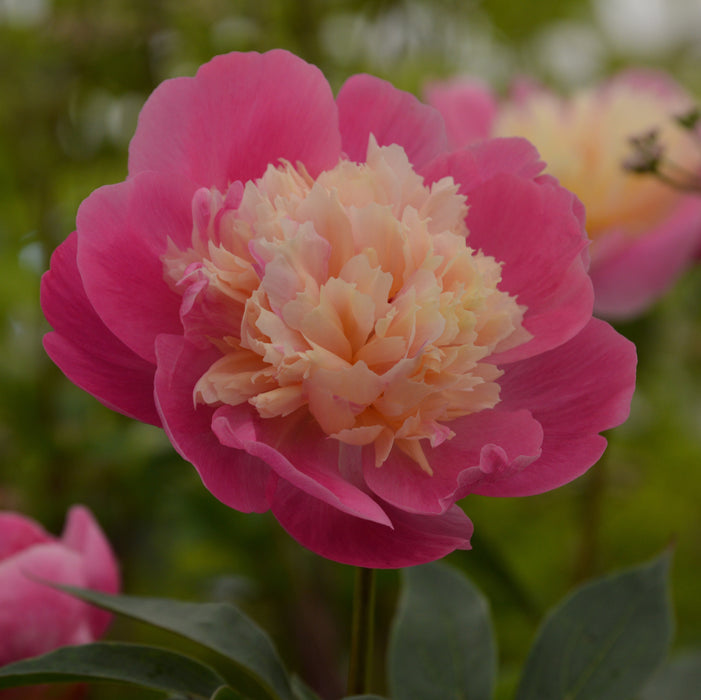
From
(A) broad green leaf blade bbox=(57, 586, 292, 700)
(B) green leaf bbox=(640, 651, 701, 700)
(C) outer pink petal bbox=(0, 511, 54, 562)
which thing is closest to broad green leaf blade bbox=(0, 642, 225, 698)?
(A) broad green leaf blade bbox=(57, 586, 292, 700)

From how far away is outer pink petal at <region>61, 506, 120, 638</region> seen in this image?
0.42 m

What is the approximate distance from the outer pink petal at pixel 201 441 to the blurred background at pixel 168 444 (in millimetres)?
320

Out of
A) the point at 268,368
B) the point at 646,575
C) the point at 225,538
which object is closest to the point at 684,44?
the point at 225,538

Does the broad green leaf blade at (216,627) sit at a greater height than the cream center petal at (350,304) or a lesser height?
lesser

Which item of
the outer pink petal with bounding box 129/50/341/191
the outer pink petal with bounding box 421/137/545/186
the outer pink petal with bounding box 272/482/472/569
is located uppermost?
the outer pink petal with bounding box 129/50/341/191

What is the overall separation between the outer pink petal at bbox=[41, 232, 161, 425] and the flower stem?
89 mm

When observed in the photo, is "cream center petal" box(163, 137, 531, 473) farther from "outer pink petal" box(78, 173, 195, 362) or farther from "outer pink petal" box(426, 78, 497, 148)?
"outer pink petal" box(426, 78, 497, 148)

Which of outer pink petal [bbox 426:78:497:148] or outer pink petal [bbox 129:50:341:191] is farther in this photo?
outer pink petal [bbox 426:78:497:148]

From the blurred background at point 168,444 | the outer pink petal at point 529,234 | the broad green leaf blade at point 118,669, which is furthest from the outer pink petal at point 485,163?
the blurred background at point 168,444

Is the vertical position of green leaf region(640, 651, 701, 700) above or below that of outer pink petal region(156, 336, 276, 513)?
below

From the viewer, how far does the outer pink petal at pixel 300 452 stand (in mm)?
261

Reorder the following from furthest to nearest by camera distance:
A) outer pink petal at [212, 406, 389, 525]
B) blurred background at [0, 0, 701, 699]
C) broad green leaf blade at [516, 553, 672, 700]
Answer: blurred background at [0, 0, 701, 699], broad green leaf blade at [516, 553, 672, 700], outer pink petal at [212, 406, 389, 525]

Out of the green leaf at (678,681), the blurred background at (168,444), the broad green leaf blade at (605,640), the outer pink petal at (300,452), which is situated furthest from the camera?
the blurred background at (168,444)

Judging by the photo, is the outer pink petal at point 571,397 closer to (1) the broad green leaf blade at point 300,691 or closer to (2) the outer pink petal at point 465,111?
(1) the broad green leaf blade at point 300,691
